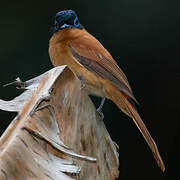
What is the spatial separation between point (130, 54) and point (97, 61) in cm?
109

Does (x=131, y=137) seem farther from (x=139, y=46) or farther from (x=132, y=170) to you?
(x=139, y=46)

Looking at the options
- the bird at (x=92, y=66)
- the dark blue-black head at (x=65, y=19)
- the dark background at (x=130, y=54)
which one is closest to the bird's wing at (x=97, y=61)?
the bird at (x=92, y=66)

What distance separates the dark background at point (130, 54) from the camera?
164 inches

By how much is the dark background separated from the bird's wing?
877 millimetres

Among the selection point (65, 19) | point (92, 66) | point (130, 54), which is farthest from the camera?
point (130, 54)

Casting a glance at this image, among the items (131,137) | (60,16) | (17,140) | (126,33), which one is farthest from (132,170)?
(17,140)

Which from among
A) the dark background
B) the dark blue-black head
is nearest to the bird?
the dark blue-black head

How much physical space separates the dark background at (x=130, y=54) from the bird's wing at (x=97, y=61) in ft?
2.88

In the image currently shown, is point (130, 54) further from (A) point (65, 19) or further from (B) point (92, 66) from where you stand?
(B) point (92, 66)

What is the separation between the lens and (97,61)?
3.21 m

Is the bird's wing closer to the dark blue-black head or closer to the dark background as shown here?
the dark blue-black head

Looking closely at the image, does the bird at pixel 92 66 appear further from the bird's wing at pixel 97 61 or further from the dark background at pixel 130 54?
the dark background at pixel 130 54

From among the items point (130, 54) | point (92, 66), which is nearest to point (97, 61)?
point (92, 66)

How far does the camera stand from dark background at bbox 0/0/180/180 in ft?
13.6
